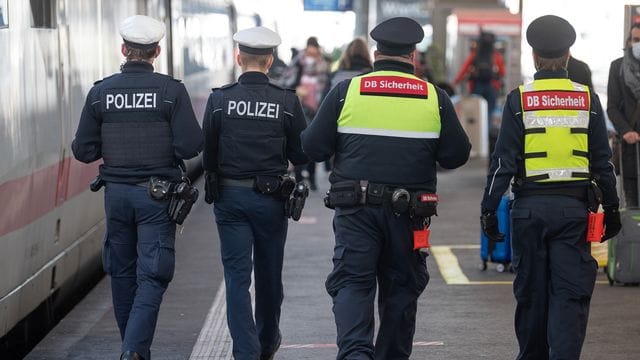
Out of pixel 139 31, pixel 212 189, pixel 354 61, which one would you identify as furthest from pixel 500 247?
pixel 139 31

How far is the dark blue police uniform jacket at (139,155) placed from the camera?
7.14m

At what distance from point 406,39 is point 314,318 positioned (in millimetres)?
3104

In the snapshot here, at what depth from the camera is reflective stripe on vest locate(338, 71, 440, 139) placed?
649cm

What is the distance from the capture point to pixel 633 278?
998 cm

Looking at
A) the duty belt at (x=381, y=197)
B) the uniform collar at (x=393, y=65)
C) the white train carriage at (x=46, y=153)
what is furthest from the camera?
the white train carriage at (x=46, y=153)

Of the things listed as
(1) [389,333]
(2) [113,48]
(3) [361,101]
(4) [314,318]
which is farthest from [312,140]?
(2) [113,48]

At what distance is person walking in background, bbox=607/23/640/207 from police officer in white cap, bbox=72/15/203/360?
13.2ft

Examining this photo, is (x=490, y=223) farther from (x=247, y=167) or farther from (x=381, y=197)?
(x=247, y=167)

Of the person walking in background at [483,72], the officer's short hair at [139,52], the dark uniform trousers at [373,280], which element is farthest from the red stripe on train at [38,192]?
the person walking in background at [483,72]

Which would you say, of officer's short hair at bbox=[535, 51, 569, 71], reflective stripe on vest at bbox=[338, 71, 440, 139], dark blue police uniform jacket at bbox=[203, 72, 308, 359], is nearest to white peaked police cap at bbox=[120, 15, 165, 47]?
dark blue police uniform jacket at bbox=[203, 72, 308, 359]

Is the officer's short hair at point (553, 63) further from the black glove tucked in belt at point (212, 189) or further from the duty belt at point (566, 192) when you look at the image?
the black glove tucked in belt at point (212, 189)

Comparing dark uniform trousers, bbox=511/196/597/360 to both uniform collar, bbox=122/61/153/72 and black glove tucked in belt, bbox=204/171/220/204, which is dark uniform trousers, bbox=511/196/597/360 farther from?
uniform collar, bbox=122/61/153/72

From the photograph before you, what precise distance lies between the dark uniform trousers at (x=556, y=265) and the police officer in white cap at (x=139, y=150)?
1.68 m

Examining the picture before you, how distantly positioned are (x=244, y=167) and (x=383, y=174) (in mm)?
1023
